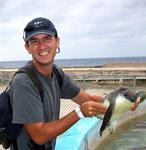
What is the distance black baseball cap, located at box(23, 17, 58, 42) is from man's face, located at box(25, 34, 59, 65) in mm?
34

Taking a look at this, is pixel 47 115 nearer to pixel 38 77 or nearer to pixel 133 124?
pixel 38 77

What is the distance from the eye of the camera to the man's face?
10.6ft

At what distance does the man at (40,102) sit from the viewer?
304 centimetres

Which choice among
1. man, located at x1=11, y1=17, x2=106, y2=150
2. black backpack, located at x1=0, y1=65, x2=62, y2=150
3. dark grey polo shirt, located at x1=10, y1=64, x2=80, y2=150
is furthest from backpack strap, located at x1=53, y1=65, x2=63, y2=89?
black backpack, located at x1=0, y1=65, x2=62, y2=150

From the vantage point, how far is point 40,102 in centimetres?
311

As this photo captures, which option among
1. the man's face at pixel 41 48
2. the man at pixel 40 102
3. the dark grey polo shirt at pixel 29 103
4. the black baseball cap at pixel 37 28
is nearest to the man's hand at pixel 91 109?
the man at pixel 40 102

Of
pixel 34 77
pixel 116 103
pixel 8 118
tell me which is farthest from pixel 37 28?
pixel 116 103

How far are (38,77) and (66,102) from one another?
9.49 meters

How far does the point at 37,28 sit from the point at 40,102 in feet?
1.82

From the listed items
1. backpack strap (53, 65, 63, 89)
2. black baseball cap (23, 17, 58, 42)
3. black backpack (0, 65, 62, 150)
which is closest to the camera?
black backpack (0, 65, 62, 150)

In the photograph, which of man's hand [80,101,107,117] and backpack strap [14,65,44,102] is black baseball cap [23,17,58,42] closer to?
backpack strap [14,65,44,102]

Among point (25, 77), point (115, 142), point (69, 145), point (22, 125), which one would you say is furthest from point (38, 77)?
point (115, 142)

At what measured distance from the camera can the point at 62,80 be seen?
3.59 metres

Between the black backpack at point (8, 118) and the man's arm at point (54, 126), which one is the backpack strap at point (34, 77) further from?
the man's arm at point (54, 126)
